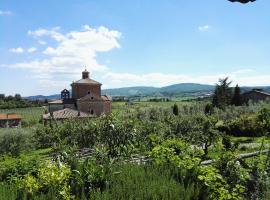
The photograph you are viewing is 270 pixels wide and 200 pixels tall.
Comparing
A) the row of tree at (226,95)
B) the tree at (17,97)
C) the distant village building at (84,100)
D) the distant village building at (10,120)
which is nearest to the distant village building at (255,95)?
the row of tree at (226,95)

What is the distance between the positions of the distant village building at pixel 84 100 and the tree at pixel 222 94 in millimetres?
17574

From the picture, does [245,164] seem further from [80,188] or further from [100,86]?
[100,86]

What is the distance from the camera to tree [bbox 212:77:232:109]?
60.1 m

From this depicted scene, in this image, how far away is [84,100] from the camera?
188ft

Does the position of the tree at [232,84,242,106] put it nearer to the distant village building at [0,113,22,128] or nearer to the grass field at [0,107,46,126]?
Result: the grass field at [0,107,46,126]

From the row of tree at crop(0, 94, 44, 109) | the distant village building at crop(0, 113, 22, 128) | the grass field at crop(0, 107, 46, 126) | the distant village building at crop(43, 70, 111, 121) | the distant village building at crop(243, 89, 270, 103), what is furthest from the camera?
the row of tree at crop(0, 94, 44, 109)

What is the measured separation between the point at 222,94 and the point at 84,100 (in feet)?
71.7

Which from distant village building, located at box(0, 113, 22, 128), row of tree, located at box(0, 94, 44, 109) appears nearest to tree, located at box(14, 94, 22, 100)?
row of tree, located at box(0, 94, 44, 109)

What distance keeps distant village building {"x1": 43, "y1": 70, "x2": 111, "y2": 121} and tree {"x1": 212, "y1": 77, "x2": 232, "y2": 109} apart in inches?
692

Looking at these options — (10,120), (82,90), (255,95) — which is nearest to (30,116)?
(10,120)

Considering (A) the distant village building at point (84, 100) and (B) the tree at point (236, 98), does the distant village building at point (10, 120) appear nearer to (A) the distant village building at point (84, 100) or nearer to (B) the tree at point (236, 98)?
(A) the distant village building at point (84, 100)

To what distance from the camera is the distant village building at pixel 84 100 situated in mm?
57469

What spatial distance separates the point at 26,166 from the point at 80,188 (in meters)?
1.23

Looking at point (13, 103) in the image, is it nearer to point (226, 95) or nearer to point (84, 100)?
point (84, 100)
